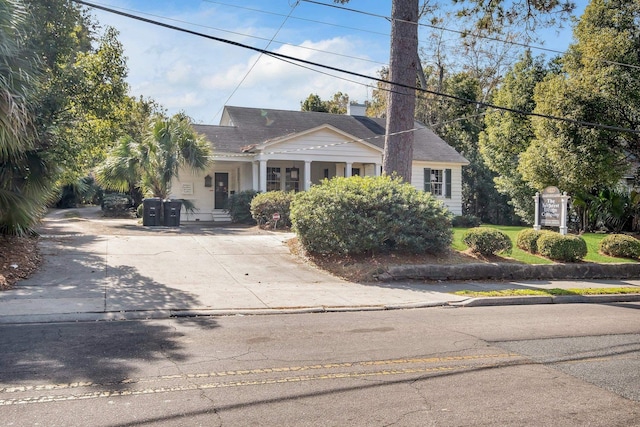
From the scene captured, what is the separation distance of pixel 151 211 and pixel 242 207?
14.6ft

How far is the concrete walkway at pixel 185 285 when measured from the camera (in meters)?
8.88

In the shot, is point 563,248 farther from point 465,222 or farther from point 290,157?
point 290,157

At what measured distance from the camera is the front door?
92.0 ft

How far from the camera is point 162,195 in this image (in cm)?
2311

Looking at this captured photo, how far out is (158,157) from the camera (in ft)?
73.8

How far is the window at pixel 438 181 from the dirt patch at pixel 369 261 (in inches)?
618

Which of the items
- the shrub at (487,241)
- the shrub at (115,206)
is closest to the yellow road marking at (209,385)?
the shrub at (487,241)

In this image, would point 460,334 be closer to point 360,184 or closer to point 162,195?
point 360,184

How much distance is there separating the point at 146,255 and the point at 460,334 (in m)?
9.13

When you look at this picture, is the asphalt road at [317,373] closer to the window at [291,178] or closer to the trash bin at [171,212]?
the trash bin at [171,212]

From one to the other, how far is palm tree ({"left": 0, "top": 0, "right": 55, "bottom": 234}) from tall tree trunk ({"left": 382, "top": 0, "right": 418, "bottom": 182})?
362 inches

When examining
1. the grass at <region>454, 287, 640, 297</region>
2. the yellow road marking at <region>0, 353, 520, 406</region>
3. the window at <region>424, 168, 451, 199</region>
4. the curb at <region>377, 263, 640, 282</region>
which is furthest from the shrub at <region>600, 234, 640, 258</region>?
the window at <region>424, 168, 451, 199</region>

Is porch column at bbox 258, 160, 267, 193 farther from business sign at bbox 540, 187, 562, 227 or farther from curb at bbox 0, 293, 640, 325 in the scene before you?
curb at bbox 0, 293, 640, 325

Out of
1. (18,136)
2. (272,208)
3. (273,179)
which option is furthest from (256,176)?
(18,136)
